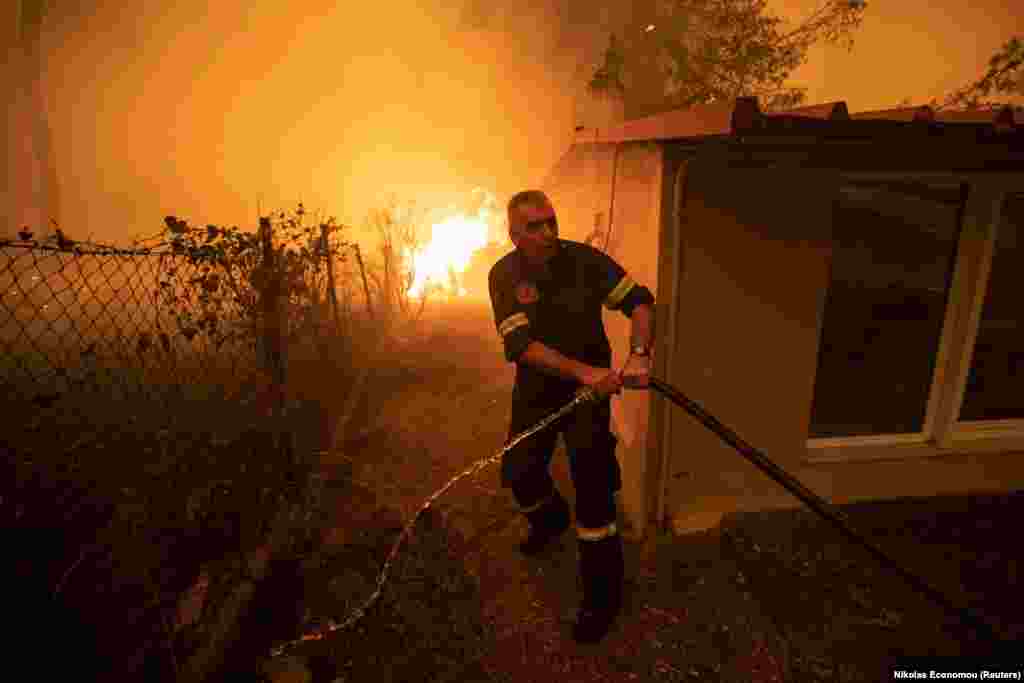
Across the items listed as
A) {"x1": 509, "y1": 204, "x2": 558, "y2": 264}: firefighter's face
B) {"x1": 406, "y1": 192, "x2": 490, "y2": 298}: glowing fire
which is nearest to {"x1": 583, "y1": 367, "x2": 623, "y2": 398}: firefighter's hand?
{"x1": 509, "y1": 204, "x2": 558, "y2": 264}: firefighter's face

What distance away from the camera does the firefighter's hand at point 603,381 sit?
2.97 meters

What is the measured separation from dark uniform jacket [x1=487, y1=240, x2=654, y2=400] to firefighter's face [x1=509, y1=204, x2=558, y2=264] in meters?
0.10

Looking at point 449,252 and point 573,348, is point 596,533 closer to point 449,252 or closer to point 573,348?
point 573,348

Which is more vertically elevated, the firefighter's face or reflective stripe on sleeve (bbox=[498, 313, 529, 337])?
the firefighter's face

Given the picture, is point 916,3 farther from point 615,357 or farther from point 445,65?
point 615,357

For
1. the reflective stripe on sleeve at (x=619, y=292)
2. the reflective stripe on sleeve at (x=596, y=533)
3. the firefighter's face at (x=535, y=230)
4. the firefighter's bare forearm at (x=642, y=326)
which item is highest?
the firefighter's face at (x=535, y=230)

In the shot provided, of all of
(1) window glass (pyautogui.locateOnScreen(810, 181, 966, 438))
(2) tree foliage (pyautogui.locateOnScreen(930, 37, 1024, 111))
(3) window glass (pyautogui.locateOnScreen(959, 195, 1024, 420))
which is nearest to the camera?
(1) window glass (pyautogui.locateOnScreen(810, 181, 966, 438))

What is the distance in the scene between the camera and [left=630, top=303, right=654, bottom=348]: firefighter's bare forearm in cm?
332

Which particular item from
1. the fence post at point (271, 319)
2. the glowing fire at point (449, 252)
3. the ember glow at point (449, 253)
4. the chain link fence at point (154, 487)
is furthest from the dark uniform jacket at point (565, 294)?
the ember glow at point (449, 253)

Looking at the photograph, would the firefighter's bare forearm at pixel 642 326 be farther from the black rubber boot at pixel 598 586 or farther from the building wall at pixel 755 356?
the black rubber boot at pixel 598 586

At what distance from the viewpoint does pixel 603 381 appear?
9.77 ft

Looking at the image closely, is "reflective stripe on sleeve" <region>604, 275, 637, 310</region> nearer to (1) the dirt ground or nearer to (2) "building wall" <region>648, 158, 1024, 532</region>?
(2) "building wall" <region>648, 158, 1024, 532</region>

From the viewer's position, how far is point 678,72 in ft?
56.4

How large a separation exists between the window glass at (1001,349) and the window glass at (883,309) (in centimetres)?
52
